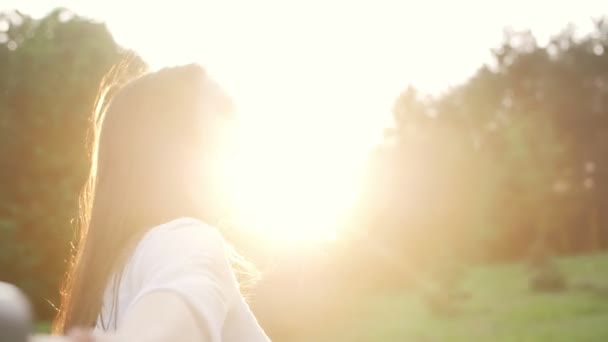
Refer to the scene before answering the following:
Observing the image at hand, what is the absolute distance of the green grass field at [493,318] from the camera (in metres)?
16.4

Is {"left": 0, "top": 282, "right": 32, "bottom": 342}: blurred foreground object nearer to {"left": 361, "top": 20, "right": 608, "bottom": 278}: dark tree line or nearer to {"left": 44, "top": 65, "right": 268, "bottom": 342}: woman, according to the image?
{"left": 44, "top": 65, "right": 268, "bottom": 342}: woman

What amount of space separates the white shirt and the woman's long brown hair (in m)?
0.10

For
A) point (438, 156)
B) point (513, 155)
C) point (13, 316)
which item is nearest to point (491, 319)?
point (438, 156)

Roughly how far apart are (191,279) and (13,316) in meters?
0.45

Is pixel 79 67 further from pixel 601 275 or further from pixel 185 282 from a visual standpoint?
pixel 185 282

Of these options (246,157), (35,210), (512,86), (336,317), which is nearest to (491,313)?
(336,317)

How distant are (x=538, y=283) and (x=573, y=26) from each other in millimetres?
28795

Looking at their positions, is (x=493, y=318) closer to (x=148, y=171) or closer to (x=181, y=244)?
(x=148, y=171)

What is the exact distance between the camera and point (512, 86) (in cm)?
5194

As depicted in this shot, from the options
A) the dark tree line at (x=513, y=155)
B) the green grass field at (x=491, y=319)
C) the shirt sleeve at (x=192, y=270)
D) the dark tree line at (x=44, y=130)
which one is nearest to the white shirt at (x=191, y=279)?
the shirt sleeve at (x=192, y=270)

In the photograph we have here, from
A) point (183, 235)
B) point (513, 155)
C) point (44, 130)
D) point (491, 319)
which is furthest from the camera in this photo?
point (513, 155)

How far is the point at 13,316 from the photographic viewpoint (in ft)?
1.80

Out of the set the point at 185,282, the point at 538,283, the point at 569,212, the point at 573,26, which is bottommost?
the point at 185,282

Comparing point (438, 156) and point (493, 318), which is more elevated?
point (438, 156)
